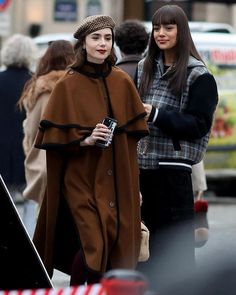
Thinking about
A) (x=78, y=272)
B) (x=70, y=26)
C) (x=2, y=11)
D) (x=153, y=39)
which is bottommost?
(x=70, y=26)

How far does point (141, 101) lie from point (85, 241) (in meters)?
0.79

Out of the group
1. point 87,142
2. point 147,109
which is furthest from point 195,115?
point 87,142

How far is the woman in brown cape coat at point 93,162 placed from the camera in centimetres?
586

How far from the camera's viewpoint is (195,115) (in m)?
6.30

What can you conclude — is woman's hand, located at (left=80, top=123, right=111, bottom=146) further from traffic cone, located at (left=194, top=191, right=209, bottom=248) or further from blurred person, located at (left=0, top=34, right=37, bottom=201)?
blurred person, located at (left=0, top=34, right=37, bottom=201)

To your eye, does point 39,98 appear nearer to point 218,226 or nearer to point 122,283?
point 218,226

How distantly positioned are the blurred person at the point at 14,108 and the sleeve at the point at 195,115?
3.28 meters

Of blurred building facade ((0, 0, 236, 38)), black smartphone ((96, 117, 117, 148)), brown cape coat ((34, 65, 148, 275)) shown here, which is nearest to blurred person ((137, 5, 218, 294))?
brown cape coat ((34, 65, 148, 275))

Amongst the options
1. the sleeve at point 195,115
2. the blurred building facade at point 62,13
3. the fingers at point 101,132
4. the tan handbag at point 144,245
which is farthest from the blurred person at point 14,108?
the blurred building facade at point 62,13

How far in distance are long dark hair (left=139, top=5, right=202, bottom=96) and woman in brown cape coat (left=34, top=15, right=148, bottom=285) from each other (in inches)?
15.5

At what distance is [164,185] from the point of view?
20.9ft

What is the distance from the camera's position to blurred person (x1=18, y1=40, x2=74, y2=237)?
7.80m

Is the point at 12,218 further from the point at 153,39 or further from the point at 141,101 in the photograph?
the point at 153,39

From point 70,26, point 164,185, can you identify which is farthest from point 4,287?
point 70,26
